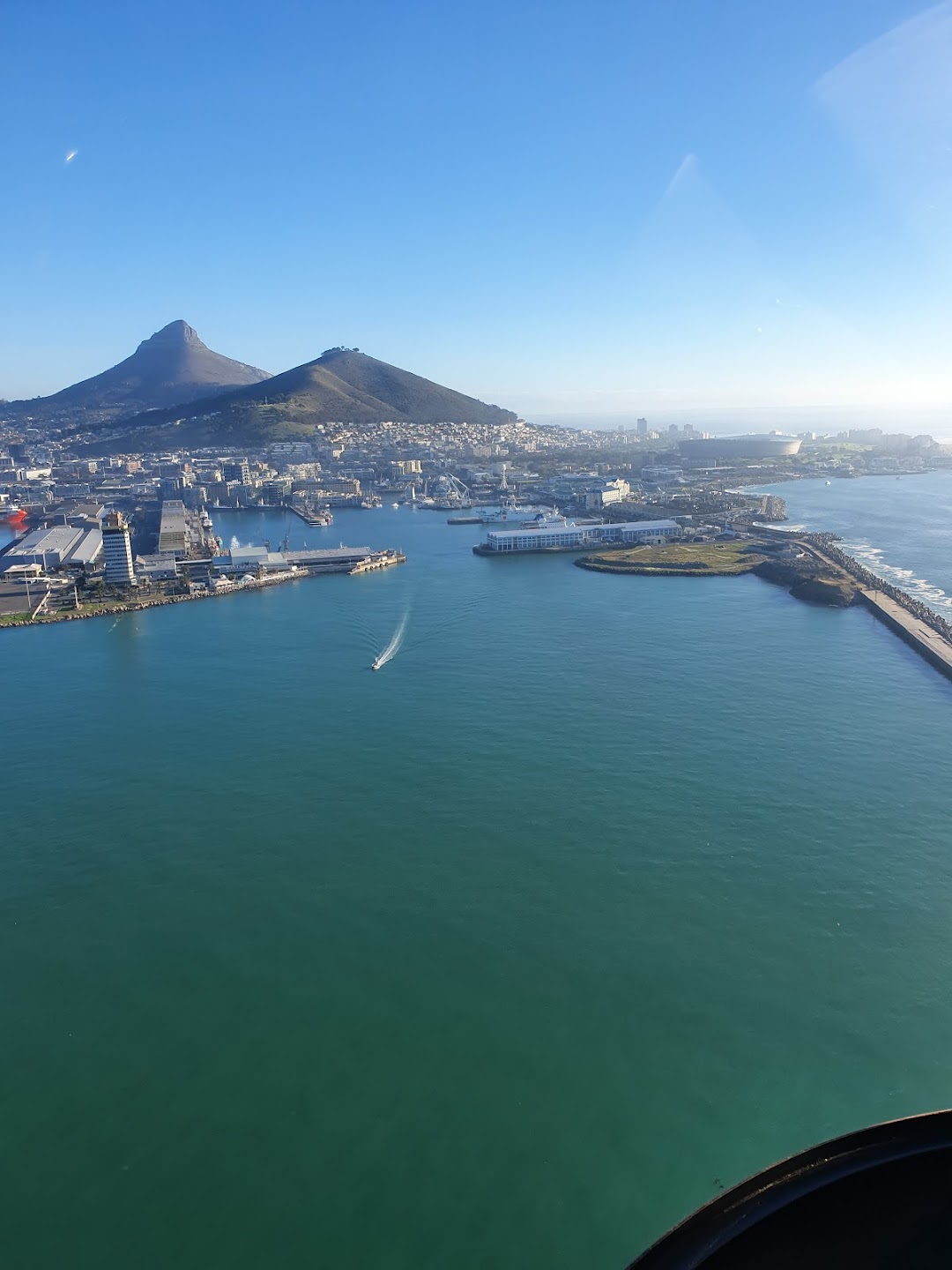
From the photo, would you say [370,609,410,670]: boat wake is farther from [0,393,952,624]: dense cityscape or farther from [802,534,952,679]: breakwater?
[802,534,952,679]: breakwater

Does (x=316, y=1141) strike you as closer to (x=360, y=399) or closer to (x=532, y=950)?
(x=532, y=950)

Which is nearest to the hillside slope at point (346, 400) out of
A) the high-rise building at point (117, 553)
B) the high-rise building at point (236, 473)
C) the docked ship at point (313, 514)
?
the high-rise building at point (236, 473)

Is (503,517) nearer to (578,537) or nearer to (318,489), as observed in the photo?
(578,537)

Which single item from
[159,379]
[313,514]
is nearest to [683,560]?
[313,514]

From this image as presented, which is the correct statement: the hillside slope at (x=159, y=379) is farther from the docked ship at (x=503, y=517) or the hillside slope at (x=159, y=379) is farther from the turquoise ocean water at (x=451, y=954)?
the turquoise ocean water at (x=451, y=954)

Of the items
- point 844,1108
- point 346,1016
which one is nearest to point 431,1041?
point 346,1016

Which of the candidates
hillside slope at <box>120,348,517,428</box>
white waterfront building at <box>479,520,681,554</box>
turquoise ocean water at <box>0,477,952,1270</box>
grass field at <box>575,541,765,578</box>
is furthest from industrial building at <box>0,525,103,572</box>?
hillside slope at <box>120,348,517,428</box>
